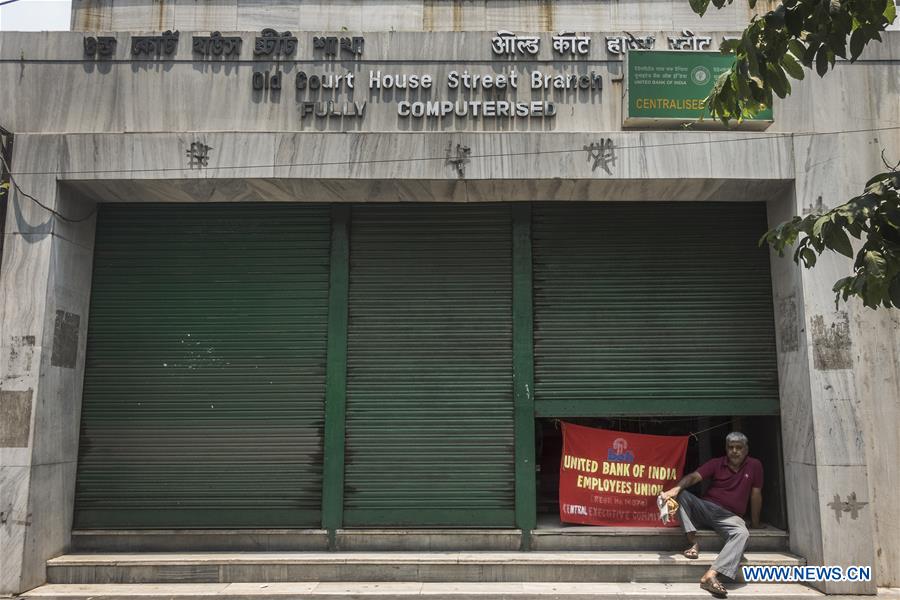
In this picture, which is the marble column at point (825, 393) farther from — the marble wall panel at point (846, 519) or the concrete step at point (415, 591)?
the concrete step at point (415, 591)

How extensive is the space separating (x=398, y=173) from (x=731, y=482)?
4.74 metres

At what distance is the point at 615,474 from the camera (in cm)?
754

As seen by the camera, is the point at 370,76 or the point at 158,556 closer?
the point at 158,556

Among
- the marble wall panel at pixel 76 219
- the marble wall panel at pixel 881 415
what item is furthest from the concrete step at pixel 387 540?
the marble wall panel at pixel 76 219

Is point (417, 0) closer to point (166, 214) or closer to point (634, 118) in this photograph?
point (634, 118)

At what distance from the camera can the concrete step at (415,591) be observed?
636 centimetres

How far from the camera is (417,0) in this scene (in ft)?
26.6

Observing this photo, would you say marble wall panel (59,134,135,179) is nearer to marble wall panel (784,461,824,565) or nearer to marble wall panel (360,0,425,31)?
marble wall panel (360,0,425,31)

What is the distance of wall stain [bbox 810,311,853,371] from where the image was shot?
6793 millimetres

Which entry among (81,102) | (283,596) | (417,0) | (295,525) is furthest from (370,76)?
(283,596)

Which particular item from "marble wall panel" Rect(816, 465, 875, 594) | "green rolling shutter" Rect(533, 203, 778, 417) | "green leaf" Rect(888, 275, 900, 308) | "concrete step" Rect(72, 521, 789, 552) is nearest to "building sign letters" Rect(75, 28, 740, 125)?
"green rolling shutter" Rect(533, 203, 778, 417)

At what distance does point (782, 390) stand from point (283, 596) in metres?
5.51

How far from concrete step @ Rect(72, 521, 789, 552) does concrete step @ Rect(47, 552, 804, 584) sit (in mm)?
270

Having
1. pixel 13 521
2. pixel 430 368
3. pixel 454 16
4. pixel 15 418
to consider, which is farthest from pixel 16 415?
pixel 454 16
